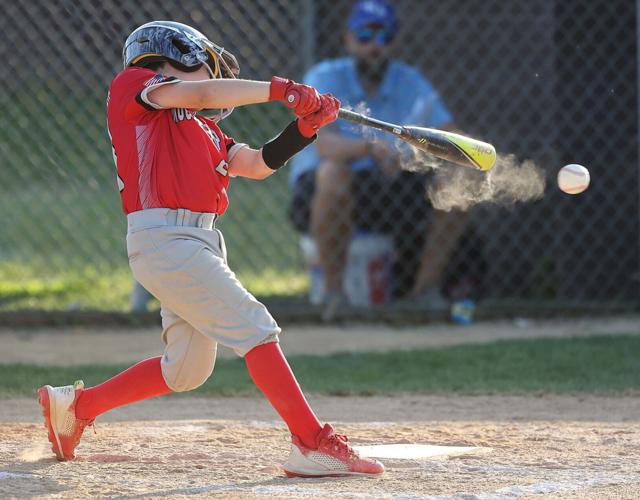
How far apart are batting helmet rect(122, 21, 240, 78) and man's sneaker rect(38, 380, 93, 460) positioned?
3.33 feet

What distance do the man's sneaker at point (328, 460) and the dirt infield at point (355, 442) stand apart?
4 cm

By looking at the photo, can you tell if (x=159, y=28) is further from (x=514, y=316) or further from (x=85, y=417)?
(x=514, y=316)

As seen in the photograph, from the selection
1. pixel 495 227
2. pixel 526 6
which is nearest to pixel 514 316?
pixel 495 227

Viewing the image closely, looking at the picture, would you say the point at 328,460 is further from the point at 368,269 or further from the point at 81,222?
the point at 81,222

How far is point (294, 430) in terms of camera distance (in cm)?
324

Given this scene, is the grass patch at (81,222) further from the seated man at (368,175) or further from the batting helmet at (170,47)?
the batting helmet at (170,47)

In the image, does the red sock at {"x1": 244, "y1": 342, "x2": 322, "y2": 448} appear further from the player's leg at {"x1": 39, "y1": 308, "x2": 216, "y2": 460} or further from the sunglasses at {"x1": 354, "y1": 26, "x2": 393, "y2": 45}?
the sunglasses at {"x1": 354, "y1": 26, "x2": 393, "y2": 45}

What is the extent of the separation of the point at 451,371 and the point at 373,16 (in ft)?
7.72

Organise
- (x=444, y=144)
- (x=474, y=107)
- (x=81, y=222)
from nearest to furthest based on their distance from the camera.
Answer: (x=444, y=144) < (x=474, y=107) < (x=81, y=222)

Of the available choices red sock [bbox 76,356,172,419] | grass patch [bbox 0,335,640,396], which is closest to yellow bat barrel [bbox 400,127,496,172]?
red sock [bbox 76,356,172,419]

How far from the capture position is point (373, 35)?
22.1 ft

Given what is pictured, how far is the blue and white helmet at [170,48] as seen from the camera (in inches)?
131

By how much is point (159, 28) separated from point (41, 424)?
1.56 meters

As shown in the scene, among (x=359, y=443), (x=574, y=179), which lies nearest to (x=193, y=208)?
(x=359, y=443)
